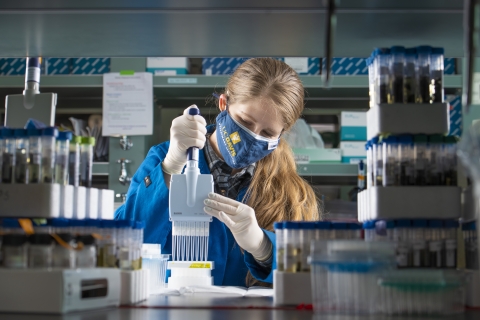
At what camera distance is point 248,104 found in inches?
84.0

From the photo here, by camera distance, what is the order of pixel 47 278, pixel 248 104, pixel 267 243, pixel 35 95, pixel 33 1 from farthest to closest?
pixel 248 104 < pixel 267 243 < pixel 35 95 < pixel 33 1 < pixel 47 278

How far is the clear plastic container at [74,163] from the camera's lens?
120 cm

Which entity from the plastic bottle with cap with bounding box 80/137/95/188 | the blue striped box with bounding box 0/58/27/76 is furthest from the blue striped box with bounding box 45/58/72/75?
the plastic bottle with cap with bounding box 80/137/95/188

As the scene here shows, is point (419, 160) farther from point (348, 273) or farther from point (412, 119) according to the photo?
point (348, 273)

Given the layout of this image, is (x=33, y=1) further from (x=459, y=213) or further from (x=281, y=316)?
(x=459, y=213)

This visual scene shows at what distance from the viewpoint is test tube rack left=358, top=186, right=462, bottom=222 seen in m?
1.19

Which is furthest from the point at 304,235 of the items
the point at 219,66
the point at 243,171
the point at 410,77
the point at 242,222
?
the point at 219,66

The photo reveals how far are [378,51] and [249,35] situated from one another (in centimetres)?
33

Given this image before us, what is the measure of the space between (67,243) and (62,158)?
20cm

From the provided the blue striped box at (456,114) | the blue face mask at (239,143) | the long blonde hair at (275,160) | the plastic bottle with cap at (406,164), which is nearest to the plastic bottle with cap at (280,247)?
the plastic bottle with cap at (406,164)

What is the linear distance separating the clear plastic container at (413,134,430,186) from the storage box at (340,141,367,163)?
2220mm

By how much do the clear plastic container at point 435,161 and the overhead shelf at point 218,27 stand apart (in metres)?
0.28

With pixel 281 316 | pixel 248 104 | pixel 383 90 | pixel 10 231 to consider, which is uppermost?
pixel 248 104

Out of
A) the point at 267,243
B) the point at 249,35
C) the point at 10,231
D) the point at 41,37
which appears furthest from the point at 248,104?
the point at 10,231
